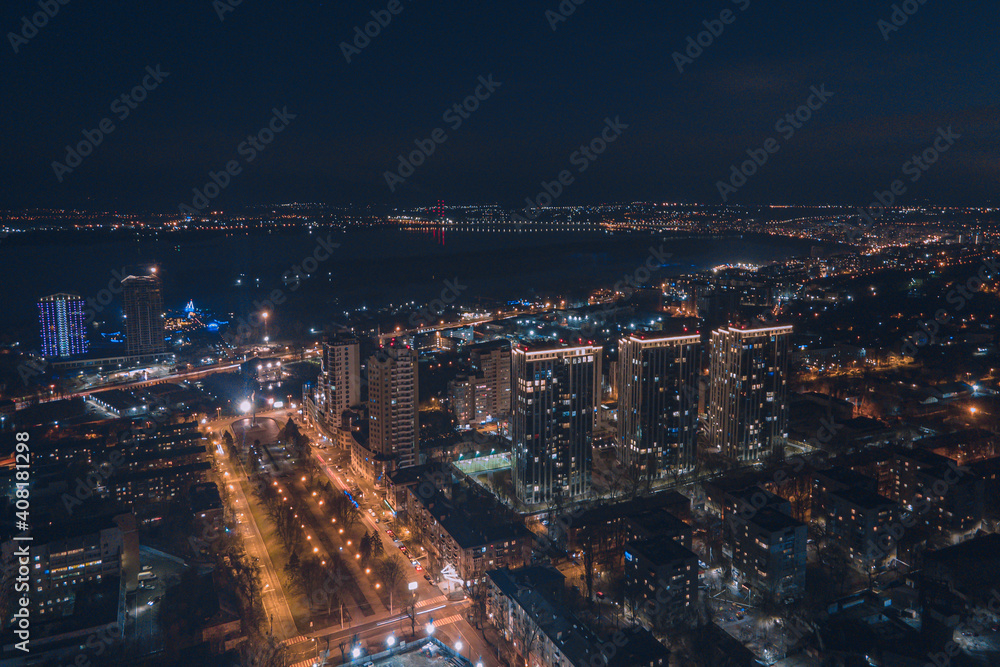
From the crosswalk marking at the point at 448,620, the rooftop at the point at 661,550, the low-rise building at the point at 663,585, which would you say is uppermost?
the rooftop at the point at 661,550

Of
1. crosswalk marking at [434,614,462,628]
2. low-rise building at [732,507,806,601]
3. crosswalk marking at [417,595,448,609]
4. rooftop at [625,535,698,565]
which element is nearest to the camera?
crosswalk marking at [434,614,462,628]

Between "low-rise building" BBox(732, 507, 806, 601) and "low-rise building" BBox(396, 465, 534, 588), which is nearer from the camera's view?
"low-rise building" BBox(732, 507, 806, 601)

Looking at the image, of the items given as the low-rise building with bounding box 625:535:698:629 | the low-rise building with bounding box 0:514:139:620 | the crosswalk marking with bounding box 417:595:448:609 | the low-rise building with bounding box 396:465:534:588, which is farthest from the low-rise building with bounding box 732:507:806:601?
the low-rise building with bounding box 0:514:139:620

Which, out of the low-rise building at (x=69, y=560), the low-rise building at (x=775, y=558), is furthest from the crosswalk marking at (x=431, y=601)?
the low-rise building at (x=775, y=558)

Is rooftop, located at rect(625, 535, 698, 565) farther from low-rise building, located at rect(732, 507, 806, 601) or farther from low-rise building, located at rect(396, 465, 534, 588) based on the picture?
low-rise building, located at rect(396, 465, 534, 588)

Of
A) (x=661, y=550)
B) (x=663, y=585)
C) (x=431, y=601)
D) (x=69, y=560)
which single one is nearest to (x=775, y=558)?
(x=661, y=550)

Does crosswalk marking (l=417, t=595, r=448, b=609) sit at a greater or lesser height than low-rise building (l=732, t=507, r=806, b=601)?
lesser

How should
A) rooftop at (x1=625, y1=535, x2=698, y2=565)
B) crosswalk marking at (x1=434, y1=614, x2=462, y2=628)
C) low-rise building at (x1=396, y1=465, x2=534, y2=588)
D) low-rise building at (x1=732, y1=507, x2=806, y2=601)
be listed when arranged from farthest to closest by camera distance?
low-rise building at (x1=396, y1=465, x2=534, y2=588)
low-rise building at (x1=732, y1=507, x2=806, y2=601)
rooftop at (x1=625, y1=535, x2=698, y2=565)
crosswalk marking at (x1=434, y1=614, x2=462, y2=628)

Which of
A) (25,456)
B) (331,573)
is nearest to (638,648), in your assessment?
(331,573)

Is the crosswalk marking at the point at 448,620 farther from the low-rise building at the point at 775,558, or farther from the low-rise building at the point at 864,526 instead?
the low-rise building at the point at 864,526

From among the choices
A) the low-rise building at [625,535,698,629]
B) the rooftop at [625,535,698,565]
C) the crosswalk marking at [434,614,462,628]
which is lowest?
the crosswalk marking at [434,614,462,628]

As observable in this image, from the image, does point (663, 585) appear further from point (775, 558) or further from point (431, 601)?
point (431, 601)
